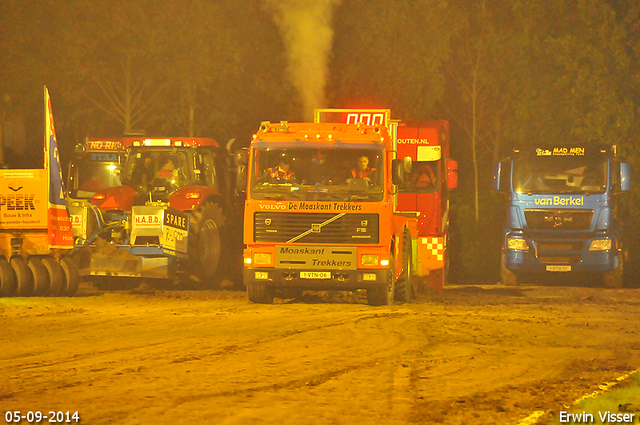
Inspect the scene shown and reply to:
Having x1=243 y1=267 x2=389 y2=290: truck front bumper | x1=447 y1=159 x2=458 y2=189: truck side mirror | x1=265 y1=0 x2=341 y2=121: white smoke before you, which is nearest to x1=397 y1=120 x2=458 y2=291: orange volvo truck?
x1=447 y1=159 x2=458 y2=189: truck side mirror

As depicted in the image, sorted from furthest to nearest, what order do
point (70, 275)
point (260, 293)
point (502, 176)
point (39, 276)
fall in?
point (502, 176), point (70, 275), point (39, 276), point (260, 293)

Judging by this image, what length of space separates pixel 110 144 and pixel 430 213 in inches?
275

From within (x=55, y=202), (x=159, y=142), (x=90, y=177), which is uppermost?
(x=159, y=142)

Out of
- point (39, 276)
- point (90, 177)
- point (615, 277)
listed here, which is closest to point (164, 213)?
point (39, 276)

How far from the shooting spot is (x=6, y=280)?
16938mm

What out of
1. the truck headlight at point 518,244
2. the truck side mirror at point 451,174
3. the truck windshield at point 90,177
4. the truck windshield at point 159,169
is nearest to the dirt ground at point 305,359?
the truck windshield at point 159,169

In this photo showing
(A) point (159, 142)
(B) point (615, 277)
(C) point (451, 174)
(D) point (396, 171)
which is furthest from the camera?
(C) point (451, 174)

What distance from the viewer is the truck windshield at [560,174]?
22062 mm

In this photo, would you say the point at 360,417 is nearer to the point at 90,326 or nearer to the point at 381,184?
the point at 90,326

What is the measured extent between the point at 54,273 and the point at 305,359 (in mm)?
8380

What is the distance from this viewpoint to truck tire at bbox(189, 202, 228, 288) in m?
19.1

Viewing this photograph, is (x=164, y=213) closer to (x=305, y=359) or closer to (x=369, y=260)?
(x=369, y=260)

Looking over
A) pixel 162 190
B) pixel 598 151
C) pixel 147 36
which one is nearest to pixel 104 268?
pixel 162 190

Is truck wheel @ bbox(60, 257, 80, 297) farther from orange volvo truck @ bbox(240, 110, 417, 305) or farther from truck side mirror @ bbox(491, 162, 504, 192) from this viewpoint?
truck side mirror @ bbox(491, 162, 504, 192)
